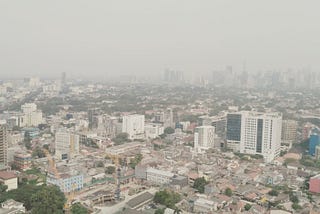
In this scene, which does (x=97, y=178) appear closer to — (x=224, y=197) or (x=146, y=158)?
(x=146, y=158)

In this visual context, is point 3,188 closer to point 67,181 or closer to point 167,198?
point 67,181

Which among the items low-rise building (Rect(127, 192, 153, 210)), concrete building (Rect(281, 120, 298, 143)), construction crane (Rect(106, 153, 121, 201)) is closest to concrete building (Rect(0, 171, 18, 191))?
construction crane (Rect(106, 153, 121, 201))

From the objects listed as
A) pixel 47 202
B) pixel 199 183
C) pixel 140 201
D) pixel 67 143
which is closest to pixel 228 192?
pixel 199 183

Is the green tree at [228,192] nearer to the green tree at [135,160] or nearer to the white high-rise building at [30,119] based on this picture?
the green tree at [135,160]

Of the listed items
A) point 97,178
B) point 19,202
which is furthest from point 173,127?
point 19,202

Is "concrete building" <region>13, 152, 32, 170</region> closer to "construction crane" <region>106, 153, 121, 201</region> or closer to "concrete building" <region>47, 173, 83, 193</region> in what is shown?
"concrete building" <region>47, 173, 83, 193</region>

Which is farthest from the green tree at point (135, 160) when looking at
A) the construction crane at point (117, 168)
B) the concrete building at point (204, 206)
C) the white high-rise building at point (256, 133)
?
the white high-rise building at point (256, 133)
